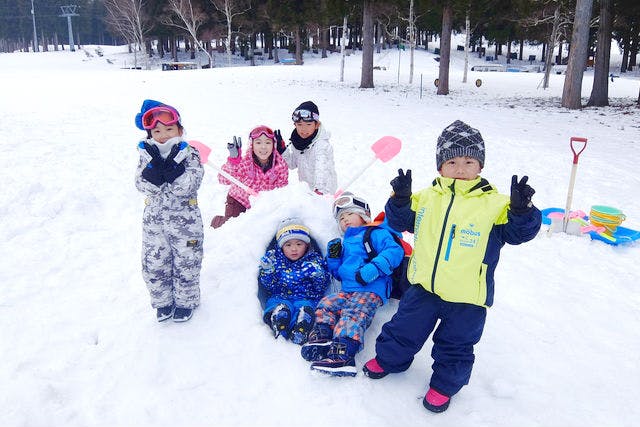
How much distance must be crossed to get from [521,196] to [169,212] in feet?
7.32

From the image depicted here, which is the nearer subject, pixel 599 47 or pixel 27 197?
pixel 27 197

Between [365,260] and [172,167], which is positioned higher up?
[172,167]

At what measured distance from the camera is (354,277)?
3318 mm

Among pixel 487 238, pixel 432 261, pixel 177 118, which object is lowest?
pixel 432 261

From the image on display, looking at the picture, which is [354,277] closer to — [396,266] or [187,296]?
[396,266]

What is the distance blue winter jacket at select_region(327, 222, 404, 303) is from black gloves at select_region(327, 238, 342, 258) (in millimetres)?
27

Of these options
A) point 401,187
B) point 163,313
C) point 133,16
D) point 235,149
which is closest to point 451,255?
point 401,187

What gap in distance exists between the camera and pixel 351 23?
42000 mm

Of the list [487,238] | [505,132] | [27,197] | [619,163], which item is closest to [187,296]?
[487,238]

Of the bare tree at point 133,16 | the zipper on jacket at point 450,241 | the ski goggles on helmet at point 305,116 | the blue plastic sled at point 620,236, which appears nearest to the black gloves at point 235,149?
the ski goggles on helmet at point 305,116

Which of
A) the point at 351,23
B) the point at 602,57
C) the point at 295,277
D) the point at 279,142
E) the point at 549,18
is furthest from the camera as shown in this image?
the point at 351,23

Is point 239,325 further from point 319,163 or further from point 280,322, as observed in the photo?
point 319,163

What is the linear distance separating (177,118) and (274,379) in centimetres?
186

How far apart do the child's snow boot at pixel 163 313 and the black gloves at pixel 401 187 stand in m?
1.88
